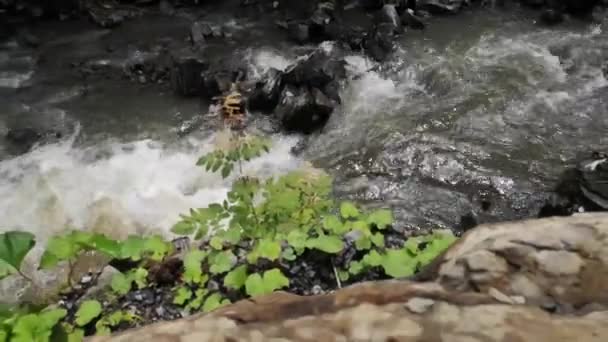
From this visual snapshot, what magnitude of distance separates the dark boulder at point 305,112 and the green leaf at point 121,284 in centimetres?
322

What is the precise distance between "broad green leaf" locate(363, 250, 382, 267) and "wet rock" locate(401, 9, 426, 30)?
5.93 metres

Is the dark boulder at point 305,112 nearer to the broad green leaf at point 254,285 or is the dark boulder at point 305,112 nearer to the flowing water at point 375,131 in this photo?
the flowing water at point 375,131

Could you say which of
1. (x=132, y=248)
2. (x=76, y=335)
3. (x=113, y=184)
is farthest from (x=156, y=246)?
(x=113, y=184)

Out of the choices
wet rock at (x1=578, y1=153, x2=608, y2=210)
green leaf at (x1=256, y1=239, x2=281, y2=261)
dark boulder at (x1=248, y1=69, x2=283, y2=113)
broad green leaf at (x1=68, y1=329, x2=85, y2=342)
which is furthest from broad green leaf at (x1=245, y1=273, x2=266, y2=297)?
dark boulder at (x1=248, y1=69, x2=283, y2=113)

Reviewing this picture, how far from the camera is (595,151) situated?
5699 mm

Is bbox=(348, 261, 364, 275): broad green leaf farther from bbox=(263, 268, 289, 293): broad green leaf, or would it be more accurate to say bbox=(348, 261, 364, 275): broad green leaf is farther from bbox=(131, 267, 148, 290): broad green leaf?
bbox=(131, 267, 148, 290): broad green leaf

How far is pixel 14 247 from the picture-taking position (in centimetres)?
249

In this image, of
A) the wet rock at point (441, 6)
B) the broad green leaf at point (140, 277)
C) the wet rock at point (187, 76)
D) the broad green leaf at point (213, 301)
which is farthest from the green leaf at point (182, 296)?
the wet rock at point (441, 6)

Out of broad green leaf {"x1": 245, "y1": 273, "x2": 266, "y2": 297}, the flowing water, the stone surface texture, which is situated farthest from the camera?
the flowing water

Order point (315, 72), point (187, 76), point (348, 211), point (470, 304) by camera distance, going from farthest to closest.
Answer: point (187, 76) < point (315, 72) < point (348, 211) < point (470, 304)

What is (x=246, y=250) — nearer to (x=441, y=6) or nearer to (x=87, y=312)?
(x=87, y=312)

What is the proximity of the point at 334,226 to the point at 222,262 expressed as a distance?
63 cm

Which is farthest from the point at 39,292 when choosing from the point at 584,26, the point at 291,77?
the point at 584,26

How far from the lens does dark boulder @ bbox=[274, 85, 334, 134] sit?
20.6 feet
